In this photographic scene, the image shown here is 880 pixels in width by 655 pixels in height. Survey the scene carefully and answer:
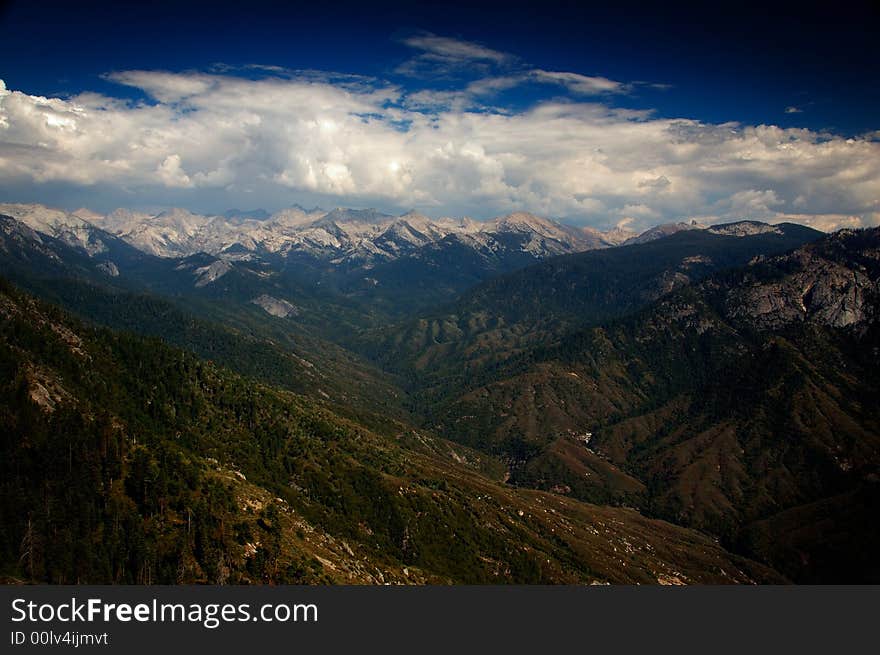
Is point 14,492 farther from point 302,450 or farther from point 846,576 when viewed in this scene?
point 846,576

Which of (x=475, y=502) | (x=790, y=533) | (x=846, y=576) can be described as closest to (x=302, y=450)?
(x=475, y=502)

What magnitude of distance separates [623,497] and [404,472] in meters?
112

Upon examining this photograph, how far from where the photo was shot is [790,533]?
15325 cm

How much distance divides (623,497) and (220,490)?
6889 inches

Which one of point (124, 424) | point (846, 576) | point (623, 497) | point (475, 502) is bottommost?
point (623, 497)

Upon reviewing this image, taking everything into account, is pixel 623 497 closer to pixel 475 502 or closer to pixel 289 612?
pixel 475 502

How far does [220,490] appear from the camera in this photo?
56.8 meters

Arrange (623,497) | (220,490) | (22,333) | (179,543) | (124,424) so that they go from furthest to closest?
(623,497) < (22,333) < (124,424) < (220,490) < (179,543)

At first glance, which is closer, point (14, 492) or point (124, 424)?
point (14, 492)

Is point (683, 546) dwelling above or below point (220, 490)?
below

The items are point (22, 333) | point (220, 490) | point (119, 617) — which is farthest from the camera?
point (22, 333)

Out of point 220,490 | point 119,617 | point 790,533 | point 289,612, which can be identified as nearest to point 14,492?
point 220,490

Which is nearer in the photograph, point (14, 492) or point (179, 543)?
point (14, 492)

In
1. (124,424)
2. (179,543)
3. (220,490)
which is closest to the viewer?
(179,543)
